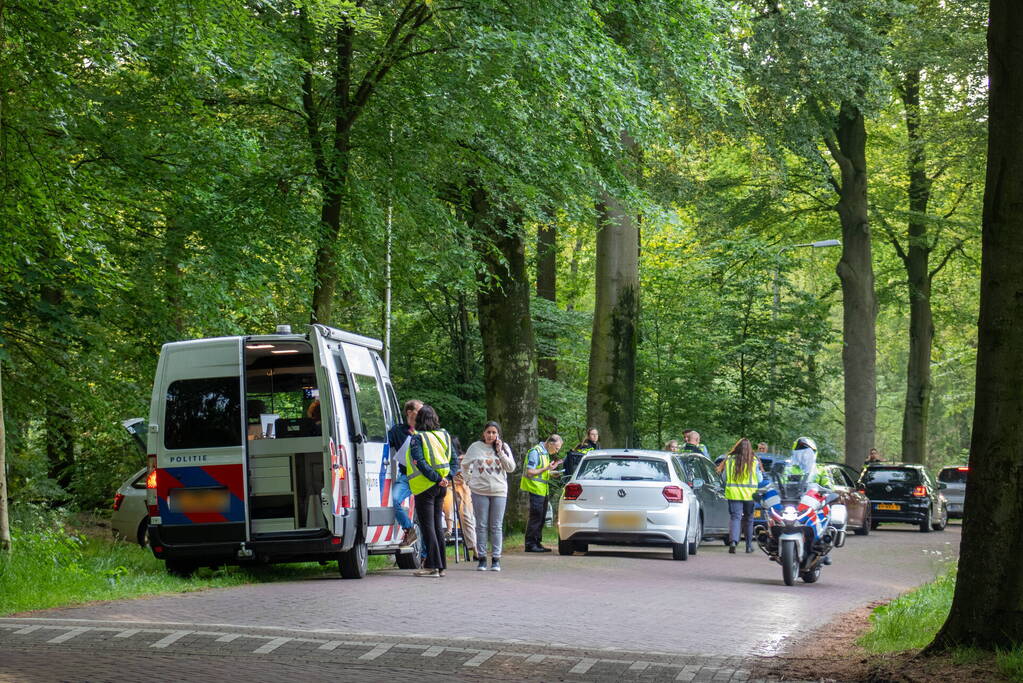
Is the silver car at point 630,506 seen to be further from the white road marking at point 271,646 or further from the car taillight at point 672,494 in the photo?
the white road marking at point 271,646

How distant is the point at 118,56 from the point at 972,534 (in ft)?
42.5

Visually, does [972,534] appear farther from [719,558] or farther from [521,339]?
[521,339]

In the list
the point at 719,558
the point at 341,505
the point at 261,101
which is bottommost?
the point at 719,558

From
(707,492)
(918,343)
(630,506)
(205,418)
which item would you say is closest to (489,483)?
(630,506)

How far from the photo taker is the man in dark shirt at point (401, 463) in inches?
613

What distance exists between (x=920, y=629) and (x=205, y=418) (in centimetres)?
768

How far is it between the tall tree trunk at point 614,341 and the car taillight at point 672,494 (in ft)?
19.4

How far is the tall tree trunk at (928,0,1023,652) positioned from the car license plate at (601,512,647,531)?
11.2 metres

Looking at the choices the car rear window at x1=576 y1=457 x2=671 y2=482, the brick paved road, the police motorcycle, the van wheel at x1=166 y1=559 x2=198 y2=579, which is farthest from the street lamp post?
the van wheel at x1=166 y1=559 x2=198 y2=579

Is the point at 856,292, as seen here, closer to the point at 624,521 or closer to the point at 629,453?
the point at 629,453

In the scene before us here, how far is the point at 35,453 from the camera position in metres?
21.7

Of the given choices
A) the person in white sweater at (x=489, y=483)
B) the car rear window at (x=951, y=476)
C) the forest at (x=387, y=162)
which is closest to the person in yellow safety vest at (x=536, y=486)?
the forest at (x=387, y=162)

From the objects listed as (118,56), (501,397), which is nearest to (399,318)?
(501,397)

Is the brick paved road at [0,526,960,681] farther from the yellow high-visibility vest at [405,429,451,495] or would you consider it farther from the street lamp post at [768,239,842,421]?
the street lamp post at [768,239,842,421]
